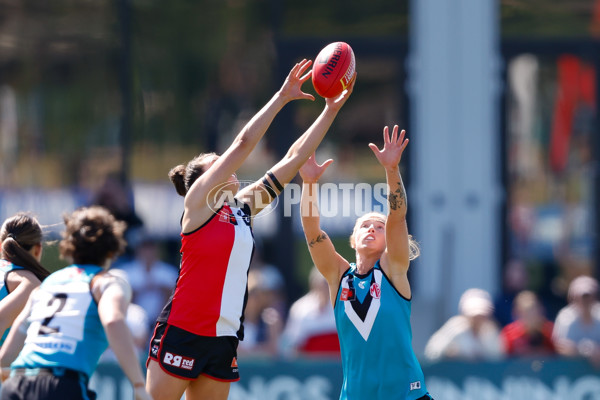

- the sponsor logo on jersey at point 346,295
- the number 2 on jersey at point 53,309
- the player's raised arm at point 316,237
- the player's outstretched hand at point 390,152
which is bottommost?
the number 2 on jersey at point 53,309

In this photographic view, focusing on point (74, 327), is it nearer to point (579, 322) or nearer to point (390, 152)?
point (390, 152)

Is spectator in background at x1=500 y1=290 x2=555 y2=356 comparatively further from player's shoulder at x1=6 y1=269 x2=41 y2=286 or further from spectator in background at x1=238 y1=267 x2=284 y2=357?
player's shoulder at x1=6 y1=269 x2=41 y2=286

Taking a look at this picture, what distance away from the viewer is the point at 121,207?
1005 cm

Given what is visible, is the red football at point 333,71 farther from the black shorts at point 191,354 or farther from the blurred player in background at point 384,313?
the black shorts at point 191,354

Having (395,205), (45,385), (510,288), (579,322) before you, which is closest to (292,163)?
(395,205)

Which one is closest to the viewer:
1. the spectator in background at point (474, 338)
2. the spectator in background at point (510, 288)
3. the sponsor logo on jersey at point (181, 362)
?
the sponsor logo on jersey at point (181, 362)

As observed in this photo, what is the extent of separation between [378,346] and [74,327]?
62.7 inches

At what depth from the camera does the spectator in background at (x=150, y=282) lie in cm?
917

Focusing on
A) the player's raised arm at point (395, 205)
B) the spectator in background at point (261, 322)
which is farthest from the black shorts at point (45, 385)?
the spectator in background at point (261, 322)

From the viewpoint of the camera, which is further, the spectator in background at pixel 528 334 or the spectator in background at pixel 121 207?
the spectator in background at pixel 121 207

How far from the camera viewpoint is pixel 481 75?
10141 millimetres

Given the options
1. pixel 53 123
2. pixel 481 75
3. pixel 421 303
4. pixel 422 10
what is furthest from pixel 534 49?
pixel 53 123

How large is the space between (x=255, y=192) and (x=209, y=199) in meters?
0.40

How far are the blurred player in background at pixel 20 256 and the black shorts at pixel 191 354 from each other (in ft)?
2.54
